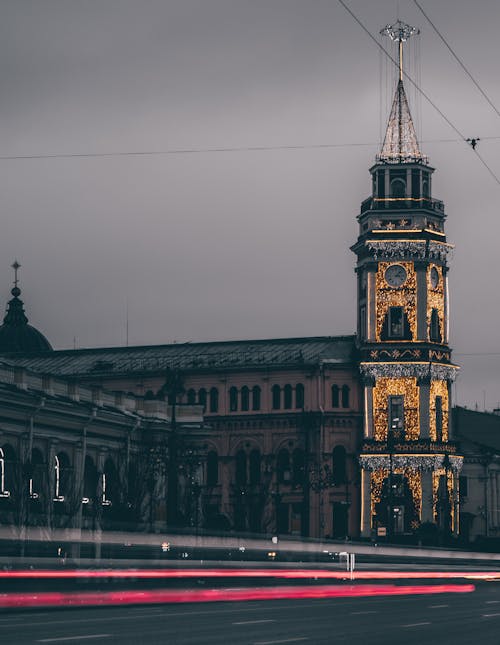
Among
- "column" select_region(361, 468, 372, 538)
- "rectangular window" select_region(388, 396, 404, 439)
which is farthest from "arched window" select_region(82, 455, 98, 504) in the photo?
"rectangular window" select_region(388, 396, 404, 439)

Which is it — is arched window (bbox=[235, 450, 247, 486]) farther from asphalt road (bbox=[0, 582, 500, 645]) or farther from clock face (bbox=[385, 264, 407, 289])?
asphalt road (bbox=[0, 582, 500, 645])

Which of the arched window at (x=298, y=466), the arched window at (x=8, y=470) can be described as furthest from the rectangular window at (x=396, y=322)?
the arched window at (x=8, y=470)

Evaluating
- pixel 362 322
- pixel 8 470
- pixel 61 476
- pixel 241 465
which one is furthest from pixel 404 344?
pixel 8 470

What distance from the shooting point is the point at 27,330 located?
Result: 18150cm

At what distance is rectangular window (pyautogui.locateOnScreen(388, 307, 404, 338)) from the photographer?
447ft

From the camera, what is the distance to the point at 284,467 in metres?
144

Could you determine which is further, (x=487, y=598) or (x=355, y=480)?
(x=355, y=480)

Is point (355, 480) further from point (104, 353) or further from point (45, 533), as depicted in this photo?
point (45, 533)

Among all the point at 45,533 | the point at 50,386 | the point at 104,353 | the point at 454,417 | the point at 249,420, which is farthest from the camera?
the point at 454,417

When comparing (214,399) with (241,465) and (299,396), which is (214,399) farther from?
(299,396)

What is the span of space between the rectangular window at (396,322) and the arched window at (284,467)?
15.9 metres

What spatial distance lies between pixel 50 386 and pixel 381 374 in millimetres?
49461

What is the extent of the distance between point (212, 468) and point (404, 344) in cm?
2351

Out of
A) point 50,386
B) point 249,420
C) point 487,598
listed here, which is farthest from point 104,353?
point 487,598
